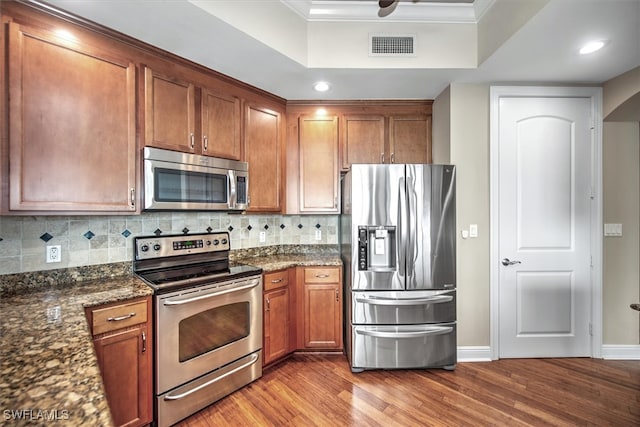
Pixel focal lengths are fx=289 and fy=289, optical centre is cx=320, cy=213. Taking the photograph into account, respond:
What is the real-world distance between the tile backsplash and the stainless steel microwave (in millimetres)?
365

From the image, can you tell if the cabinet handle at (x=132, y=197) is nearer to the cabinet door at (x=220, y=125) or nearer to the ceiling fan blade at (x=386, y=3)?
the cabinet door at (x=220, y=125)

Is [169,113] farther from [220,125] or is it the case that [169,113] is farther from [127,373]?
[127,373]

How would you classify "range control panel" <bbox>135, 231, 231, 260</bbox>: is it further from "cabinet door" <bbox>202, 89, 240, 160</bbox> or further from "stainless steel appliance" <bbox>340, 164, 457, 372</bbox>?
"stainless steel appliance" <bbox>340, 164, 457, 372</bbox>

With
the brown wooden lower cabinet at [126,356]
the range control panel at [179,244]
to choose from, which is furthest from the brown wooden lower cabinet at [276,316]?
the brown wooden lower cabinet at [126,356]

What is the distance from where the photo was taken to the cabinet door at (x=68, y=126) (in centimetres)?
148

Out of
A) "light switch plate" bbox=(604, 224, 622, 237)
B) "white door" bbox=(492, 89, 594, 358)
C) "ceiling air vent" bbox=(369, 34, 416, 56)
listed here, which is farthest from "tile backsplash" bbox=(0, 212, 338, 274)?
"light switch plate" bbox=(604, 224, 622, 237)

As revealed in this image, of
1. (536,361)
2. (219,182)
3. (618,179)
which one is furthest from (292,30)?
(536,361)

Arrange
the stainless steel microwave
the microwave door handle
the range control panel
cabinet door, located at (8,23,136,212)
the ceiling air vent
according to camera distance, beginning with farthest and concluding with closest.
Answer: the microwave door handle, the ceiling air vent, the range control panel, the stainless steel microwave, cabinet door, located at (8,23,136,212)

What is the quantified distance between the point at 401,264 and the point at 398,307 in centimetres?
36

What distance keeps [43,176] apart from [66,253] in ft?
1.88

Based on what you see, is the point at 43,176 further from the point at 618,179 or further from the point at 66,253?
the point at 618,179

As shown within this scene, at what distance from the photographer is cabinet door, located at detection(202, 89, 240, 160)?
2.27m

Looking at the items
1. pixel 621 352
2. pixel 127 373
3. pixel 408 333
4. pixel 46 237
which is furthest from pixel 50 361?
pixel 621 352

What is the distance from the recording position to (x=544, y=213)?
2580 mm
